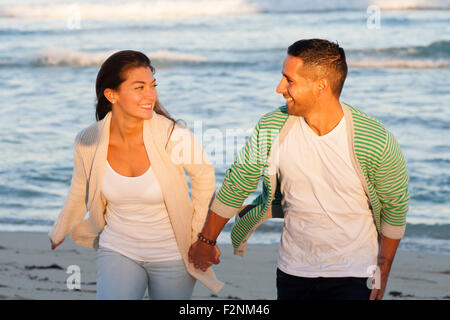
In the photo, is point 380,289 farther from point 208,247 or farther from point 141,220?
point 141,220

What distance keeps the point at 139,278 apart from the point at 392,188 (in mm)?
1450

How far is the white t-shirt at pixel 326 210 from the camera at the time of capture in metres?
3.54

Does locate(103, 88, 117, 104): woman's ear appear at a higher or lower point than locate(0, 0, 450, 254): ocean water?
higher

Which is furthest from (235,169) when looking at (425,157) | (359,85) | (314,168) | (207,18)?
(207,18)

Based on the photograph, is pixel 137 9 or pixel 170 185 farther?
pixel 137 9

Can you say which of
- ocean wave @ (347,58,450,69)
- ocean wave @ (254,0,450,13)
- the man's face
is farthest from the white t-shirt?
ocean wave @ (254,0,450,13)

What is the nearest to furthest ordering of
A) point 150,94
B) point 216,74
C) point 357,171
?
1. point 357,171
2. point 150,94
3. point 216,74

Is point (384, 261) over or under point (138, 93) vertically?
under

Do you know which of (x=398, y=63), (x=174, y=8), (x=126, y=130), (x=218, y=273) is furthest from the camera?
(x=174, y=8)

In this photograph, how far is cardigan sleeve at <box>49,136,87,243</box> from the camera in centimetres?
402

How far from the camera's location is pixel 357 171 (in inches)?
139

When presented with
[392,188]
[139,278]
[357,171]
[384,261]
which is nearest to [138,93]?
[139,278]

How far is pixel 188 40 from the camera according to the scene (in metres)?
19.2

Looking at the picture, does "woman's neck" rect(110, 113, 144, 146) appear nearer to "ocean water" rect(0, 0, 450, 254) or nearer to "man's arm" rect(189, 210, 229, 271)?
"man's arm" rect(189, 210, 229, 271)
